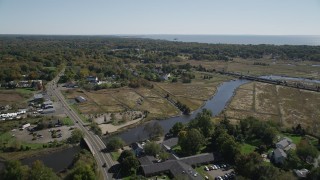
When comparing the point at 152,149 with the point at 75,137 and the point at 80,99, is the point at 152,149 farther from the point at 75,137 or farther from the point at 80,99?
the point at 80,99

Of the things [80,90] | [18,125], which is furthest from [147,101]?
[18,125]

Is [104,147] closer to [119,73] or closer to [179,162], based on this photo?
[179,162]

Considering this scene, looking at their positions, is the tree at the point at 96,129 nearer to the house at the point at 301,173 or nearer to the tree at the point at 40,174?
the tree at the point at 40,174

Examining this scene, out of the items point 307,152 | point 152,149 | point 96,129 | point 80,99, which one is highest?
point 307,152

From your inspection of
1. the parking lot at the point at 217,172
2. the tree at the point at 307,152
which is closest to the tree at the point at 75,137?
the parking lot at the point at 217,172

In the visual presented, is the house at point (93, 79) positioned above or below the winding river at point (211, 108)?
above

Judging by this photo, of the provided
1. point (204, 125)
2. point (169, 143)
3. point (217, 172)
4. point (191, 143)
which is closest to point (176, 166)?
point (217, 172)
